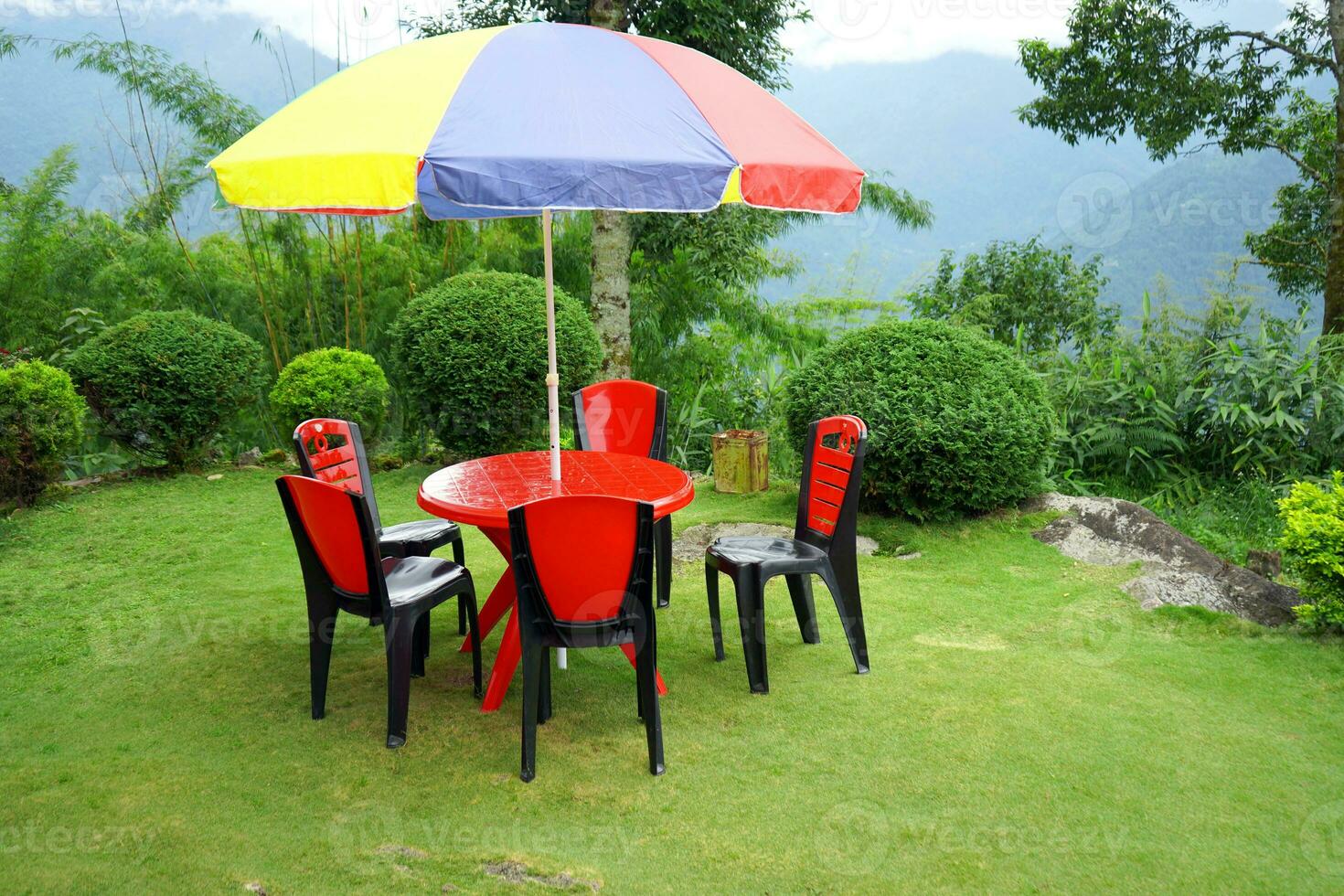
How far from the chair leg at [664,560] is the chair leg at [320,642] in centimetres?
141

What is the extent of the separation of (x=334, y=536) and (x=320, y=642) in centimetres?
39

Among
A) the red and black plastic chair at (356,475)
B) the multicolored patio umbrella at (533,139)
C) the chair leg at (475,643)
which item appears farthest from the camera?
the red and black plastic chair at (356,475)

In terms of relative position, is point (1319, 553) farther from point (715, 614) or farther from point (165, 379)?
point (165, 379)

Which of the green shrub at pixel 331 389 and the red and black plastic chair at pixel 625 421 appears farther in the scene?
the green shrub at pixel 331 389

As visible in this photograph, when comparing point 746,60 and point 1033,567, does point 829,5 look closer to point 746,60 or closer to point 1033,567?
point 746,60

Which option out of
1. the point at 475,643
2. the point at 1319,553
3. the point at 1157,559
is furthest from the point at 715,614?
the point at 1157,559

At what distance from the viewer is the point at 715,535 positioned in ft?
16.7

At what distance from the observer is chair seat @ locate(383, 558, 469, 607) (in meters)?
2.89

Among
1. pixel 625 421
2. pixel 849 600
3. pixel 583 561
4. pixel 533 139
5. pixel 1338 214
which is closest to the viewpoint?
pixel 533 139

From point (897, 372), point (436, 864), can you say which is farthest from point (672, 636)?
point (897, 372)

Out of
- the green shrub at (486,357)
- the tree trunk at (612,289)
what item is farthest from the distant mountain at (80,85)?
the green shrub at (486,357)

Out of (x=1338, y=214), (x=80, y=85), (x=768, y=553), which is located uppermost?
(x=80, y=85)

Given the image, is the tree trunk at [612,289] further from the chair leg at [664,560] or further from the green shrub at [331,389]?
the chair leg at [664,560]

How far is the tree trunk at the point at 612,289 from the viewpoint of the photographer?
702 centimetres
